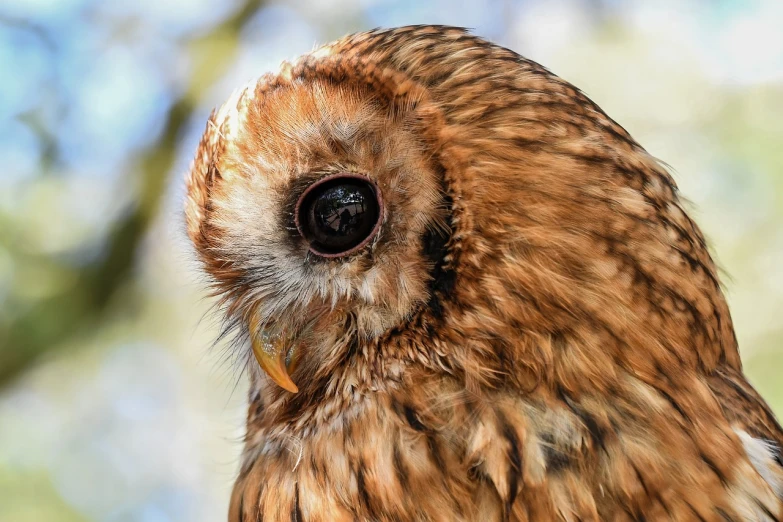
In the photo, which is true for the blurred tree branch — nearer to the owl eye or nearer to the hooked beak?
the hooked beak

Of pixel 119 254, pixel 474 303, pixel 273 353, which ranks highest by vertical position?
pixel 474 303

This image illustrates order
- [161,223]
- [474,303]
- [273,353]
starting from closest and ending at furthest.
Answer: [474,303], [273,353], [161,223]

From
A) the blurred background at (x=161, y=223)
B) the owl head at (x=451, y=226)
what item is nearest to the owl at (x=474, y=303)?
the owl head at (x=451, y=226)

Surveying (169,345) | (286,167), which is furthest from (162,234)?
(286,167)

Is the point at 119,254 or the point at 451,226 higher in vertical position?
the point at 451,226

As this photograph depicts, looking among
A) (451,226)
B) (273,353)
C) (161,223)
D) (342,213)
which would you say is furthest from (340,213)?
(161,223)

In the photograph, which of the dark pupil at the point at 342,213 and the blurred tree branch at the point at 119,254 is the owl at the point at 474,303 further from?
the blurred tree branch at the point at 119,254

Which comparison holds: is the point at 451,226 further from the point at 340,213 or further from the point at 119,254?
the point at 119,254
